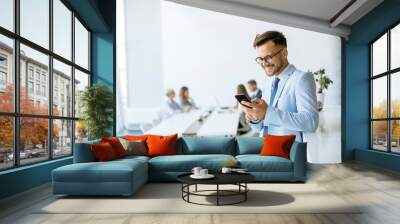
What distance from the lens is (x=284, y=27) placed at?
9.46m

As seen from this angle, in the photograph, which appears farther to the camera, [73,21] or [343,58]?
[343,58]

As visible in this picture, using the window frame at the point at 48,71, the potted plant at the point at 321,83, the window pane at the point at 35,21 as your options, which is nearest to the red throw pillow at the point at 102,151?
the window frame at the point at 48,71

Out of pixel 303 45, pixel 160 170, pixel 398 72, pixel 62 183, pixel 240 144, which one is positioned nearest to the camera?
pixel 62 183

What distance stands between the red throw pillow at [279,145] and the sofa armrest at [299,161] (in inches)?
A: 7.0

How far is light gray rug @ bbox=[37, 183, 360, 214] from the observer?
407 cm

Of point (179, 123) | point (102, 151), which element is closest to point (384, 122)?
point (179, 123)

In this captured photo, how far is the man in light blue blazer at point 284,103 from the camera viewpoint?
6.18 meters

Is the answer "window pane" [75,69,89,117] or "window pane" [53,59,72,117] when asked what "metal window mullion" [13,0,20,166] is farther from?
"window pane" [75,69,89,117]

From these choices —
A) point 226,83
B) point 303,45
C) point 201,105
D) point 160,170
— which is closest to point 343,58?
point 303,45

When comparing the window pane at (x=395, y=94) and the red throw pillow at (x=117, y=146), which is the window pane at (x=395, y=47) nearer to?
the window pane at (x=395, y=94)

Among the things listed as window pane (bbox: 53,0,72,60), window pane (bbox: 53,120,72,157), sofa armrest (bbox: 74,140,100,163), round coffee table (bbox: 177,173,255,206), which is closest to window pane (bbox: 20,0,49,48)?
window pane (bbox: 53,0,72,60)

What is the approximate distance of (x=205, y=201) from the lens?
452 cm

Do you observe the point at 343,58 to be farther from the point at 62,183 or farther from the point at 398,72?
the point at 62,183

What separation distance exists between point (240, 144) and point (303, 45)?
3.74m
